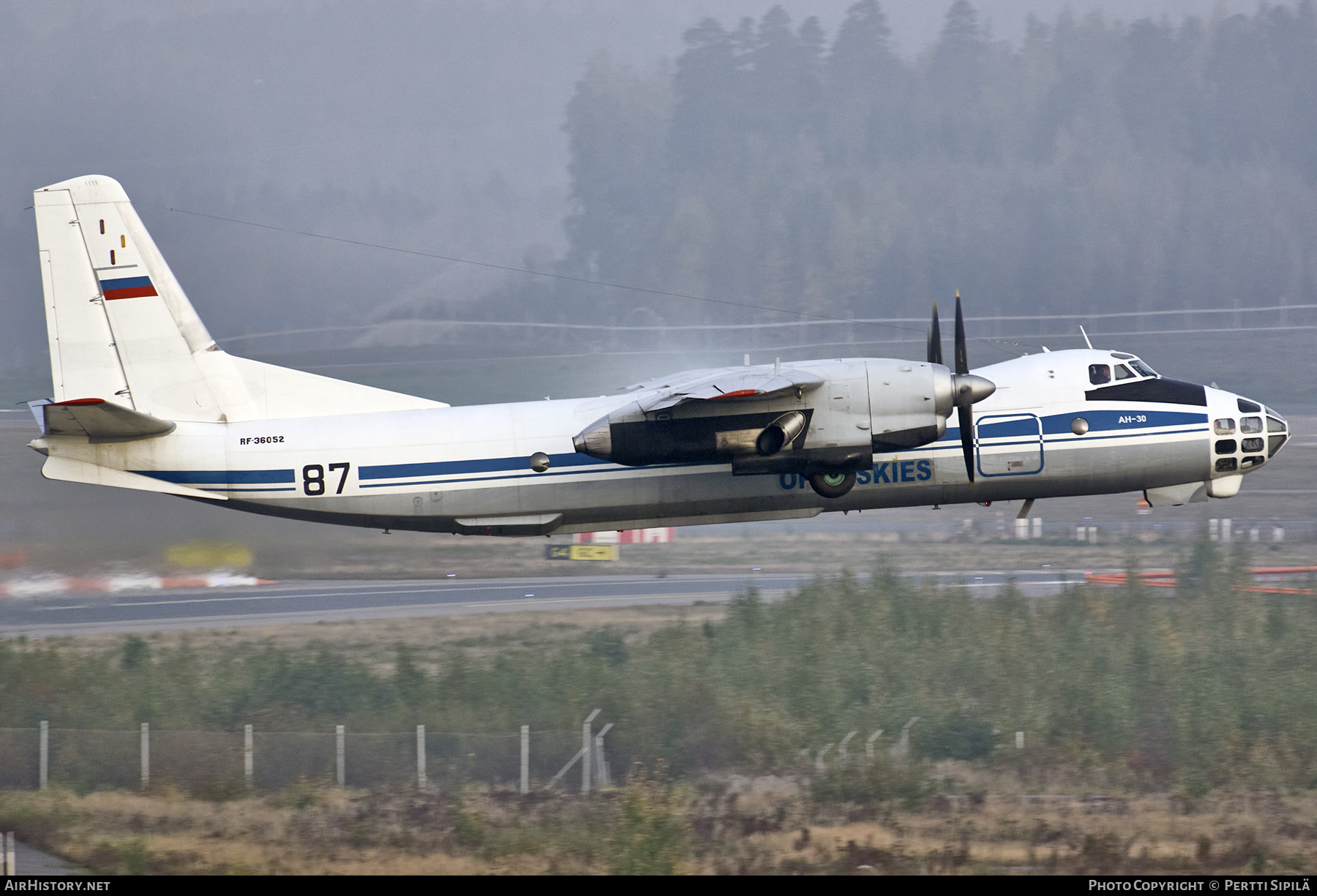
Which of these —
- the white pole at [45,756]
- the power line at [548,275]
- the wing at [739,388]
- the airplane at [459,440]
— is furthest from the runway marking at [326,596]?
the power line at [548,275]

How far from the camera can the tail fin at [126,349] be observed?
76.1ft

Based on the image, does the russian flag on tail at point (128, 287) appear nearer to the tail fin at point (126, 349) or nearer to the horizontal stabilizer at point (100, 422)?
the tail fin at point (126, 349)

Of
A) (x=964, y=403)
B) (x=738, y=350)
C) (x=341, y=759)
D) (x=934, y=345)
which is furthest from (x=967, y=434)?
(x=738, y=350)

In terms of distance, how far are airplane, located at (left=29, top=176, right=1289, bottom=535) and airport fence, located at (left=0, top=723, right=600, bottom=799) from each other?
5376 millimetres

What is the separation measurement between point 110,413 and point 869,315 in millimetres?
52523

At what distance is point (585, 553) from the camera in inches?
1503

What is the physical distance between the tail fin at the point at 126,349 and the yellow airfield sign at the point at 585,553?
15.3m

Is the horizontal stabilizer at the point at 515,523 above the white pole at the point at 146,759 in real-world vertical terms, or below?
above

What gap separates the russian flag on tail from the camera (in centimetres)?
2347

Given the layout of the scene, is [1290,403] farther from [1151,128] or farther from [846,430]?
[846,430]

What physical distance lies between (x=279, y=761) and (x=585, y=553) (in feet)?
45.6

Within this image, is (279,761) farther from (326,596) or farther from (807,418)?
(807,418)

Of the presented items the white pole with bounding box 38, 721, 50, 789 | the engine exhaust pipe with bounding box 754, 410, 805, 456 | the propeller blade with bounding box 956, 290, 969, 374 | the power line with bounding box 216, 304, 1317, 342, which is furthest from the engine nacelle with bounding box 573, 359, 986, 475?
the power line with bounding box 216, 304, 1317, 342

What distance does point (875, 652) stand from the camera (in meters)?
29.1
